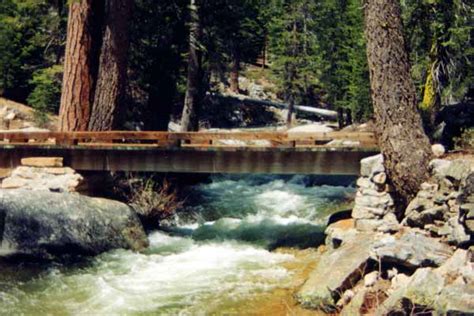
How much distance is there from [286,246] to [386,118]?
3.60 metres

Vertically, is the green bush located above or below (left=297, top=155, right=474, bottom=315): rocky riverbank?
above

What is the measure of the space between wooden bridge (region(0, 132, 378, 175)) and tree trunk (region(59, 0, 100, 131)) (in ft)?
4.24

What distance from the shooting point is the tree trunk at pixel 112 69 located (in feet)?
46.3

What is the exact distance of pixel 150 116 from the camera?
18.3 m

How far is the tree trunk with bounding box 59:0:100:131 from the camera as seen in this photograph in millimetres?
14586

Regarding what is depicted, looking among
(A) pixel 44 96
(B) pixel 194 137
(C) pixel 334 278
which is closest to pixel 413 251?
(C) pixel 334 278

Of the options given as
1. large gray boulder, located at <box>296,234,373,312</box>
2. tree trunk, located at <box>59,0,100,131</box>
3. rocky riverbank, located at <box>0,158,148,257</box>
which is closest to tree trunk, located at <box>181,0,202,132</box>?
tree trunk, located at <box>59,0,100,131</box>

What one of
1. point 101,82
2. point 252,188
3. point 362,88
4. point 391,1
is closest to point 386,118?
point 391,1

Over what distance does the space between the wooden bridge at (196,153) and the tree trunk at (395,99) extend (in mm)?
1609

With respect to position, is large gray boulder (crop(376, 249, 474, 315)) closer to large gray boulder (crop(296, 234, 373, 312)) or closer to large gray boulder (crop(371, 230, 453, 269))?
large gray boulder (crop(371, 230, 453, 269))

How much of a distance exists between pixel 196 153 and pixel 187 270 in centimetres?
331

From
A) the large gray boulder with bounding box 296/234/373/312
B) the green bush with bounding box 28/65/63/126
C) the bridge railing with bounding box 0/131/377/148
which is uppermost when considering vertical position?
the green bush with bounding box 28/65/63/126

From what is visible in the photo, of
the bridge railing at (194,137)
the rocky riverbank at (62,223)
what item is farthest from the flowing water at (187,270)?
the bridge railing at (194,137)

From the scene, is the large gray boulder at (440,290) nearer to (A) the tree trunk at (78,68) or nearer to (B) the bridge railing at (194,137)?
(B) the bridge railing at (194,137)
